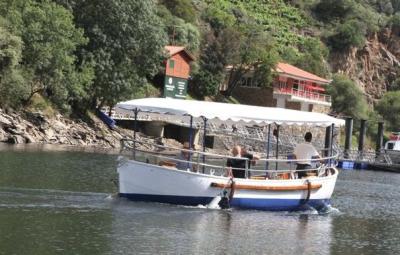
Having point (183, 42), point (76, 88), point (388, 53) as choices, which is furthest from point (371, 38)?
point (76, 88)

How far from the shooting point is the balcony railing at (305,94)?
116 metres

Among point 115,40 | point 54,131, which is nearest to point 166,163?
point 54,131

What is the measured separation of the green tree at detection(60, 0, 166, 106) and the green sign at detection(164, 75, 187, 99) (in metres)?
17.0

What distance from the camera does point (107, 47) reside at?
77625mm

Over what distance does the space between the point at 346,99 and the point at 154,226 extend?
10320cm

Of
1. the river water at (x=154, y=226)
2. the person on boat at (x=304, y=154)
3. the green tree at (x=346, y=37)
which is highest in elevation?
the green tree at (x=346, y=37)

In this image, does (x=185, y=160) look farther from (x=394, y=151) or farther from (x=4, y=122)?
(x=394, y=151)

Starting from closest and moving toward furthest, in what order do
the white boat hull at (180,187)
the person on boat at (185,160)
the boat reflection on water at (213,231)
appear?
the boat reflection on water at (213,231), the white boat hull at (180,187), the person on boat at (185,160)

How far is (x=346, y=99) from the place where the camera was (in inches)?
4904

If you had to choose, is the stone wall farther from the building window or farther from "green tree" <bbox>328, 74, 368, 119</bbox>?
the building window

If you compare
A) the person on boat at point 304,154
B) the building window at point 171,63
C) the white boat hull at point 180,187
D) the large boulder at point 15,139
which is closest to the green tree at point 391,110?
the building window at point 171,63

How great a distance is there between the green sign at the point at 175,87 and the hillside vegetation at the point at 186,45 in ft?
5.23

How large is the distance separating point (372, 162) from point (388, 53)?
8097 centimetres

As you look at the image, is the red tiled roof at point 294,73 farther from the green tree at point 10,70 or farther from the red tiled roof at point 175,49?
the green tree at point 10,70
